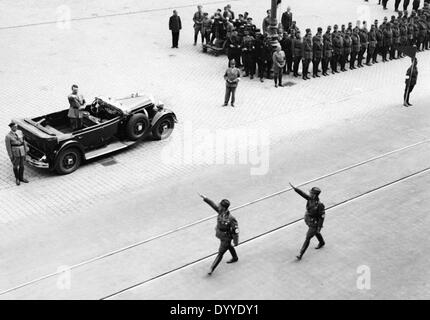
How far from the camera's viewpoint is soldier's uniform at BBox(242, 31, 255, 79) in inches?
837

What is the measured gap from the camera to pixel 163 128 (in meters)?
16.7

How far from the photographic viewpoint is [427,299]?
414 inches

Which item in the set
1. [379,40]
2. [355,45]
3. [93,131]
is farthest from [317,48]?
[93,131]

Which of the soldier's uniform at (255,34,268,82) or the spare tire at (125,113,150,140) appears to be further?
the soldier's uniform at (255,34,268,82)

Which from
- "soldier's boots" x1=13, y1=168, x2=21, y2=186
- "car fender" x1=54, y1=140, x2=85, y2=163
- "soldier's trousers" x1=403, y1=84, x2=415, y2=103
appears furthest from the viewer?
"soldier's trousers" x1=403, y1=84, x2=415, y2=103

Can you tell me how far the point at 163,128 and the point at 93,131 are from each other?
2291mm

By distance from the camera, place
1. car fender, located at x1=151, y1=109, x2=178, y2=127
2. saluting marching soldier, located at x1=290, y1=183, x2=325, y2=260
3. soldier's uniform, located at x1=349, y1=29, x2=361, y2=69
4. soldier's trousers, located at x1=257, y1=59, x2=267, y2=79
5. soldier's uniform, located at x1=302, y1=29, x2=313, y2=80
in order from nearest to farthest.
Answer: saluting marching soldier, located at x1=290, y1=183, x2=325, y2=260 → car fender, located at x1=151, y1=109, x2=178, y2=127 → soldier's trousers, located at x1=257, y1=59, x2=267, y2=79 → soldier's uniform, located at x1=302, y1=29, x2=313, y2=80 → soldier's uniform, located at x1=349, y1=29, x2=361, y2=69

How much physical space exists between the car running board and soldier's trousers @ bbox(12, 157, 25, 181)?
1544 mm

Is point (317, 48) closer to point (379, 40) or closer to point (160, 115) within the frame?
point (379, 40)

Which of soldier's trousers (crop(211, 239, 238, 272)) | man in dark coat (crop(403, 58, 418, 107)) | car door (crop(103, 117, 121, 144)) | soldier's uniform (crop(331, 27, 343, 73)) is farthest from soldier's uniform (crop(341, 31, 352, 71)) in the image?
soldier's trousers (crop(211, 239, 238, 272))

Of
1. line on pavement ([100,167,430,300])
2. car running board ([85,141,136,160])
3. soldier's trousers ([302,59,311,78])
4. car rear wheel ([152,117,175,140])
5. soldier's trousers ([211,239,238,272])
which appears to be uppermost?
soldier's trousers ([302,59,311,78])

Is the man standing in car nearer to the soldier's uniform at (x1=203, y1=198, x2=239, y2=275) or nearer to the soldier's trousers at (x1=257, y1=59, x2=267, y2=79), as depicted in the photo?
the soldier's uniform at (x1=203, y1=198, x2=239, y2=275)

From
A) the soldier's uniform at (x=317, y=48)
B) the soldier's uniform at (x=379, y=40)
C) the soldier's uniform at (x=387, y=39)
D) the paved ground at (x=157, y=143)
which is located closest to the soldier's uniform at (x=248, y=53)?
the paved ground at (x=157, y=143)
